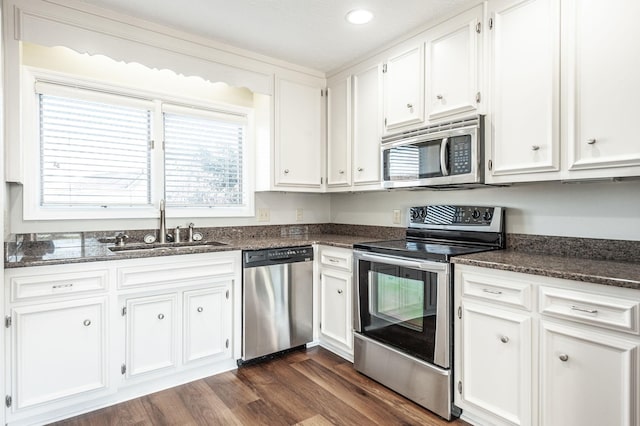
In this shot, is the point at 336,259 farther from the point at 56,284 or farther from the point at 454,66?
the point at 56,284

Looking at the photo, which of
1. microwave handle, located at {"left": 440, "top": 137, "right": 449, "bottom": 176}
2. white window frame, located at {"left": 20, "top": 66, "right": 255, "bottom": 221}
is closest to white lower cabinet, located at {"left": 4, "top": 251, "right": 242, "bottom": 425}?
white window frame, located at {"left": 20, "top": 66, "right": 255, "bottom": 221}

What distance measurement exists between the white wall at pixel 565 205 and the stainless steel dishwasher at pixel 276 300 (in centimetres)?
113

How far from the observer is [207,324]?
245 cm

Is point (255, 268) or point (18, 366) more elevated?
point (255, 268)

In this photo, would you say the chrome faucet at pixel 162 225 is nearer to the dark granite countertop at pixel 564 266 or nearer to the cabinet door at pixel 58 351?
the cabinet door at pixel 58 351

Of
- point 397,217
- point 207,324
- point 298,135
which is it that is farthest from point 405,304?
point 298,135

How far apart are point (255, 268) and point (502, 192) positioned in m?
1.75

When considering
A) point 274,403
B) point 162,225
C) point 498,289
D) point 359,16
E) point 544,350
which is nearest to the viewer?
point 544,350

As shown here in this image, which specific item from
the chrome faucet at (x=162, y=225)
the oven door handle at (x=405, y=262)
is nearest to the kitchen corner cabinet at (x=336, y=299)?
the oven door handle at (x=405, y=262)

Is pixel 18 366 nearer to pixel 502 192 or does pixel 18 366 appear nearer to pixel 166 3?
pixel 166 3

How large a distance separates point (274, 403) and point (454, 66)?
2317mm

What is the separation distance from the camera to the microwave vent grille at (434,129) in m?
2.11

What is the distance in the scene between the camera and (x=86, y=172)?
8.30ft

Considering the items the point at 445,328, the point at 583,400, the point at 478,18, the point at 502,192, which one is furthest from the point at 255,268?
the point at 478,18
